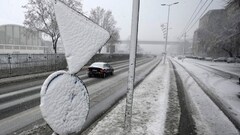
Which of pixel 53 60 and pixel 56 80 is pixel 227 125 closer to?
pixel 56 80

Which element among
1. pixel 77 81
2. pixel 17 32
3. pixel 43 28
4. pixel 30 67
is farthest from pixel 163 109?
pixel 17 32

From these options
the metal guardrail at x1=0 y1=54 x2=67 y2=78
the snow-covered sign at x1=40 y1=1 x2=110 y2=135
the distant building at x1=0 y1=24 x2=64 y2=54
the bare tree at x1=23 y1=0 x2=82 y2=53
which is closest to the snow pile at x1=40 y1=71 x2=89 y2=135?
the snow-covered sign at x1=40 y1=1 x2=110 y2=135

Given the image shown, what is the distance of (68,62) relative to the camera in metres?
1.74

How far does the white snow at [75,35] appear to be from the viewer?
1.74 meters

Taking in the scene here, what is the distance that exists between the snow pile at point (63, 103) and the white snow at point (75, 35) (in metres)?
0.15

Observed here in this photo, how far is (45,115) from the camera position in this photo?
1.73m

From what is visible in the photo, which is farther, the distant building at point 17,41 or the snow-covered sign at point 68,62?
the distant building at point 17,41

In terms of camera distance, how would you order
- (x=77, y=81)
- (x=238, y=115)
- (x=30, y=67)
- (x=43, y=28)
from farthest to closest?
(x=43, y=28) → (x=30, y=67) → (x=238, y=115) → (x=77, y=81)

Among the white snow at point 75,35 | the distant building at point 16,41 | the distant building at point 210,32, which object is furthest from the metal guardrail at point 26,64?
the distant building at point 210,32

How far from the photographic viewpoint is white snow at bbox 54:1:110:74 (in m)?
1.74

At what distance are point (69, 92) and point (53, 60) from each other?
2090 cm

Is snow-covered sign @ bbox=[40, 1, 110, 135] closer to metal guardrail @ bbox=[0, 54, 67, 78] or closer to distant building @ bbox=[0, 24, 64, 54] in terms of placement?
metal guardrail @ bbox=[0, 54, 67, 78]

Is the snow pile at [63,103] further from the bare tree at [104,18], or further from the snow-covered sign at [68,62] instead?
the bare tree at [104,18]

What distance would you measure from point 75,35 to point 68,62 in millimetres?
274
